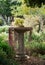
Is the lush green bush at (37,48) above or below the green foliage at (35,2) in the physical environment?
below

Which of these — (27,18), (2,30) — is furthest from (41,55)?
(2,30)

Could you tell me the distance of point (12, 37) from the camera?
38.3ft

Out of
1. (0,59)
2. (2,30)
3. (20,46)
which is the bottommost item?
(2,30)

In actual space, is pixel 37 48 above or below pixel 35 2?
below

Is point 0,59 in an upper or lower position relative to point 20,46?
upper

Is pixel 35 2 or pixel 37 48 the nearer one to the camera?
pixel 35 2

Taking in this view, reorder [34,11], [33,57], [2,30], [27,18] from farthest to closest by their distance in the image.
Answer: [2,30] → [27,18] → [34,11] → [33,57]

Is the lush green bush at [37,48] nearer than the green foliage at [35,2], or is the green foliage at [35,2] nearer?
the green foliage at [35,2]

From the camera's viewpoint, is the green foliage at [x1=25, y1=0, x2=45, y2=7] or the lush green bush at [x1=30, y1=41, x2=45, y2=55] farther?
the lush green bush at [x1=30, y1=41, x2=45, y2=55]

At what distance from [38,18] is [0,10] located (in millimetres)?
13006

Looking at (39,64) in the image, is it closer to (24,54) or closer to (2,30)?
(24,54)

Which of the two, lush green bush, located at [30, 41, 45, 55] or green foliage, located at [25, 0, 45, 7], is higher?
green foliage, located at [25, 0, 45, 7]

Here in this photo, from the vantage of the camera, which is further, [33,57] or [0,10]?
[0,10]

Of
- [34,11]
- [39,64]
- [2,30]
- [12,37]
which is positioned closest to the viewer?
[39,64]
